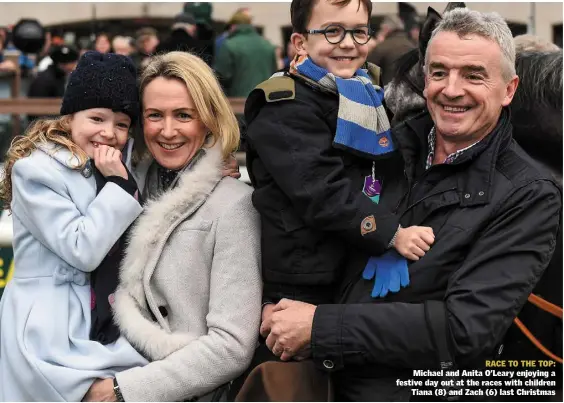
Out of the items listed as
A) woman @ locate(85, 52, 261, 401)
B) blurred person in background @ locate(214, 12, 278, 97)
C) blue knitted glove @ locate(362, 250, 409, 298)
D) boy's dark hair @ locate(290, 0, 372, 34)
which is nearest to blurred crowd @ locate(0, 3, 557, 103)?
blurred person in background @ locate(214, 12, 278, 97)

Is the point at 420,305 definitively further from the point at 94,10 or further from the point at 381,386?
the point at 94,10

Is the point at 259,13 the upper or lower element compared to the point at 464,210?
lower

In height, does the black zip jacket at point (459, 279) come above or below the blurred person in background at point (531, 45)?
below

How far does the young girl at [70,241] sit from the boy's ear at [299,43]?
624 millimetres

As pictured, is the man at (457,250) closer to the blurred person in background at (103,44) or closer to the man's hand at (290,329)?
the man's hand at (290,329)

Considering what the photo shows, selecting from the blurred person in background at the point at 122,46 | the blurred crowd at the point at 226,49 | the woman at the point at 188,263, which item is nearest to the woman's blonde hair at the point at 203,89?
the woman at the point at 188,263

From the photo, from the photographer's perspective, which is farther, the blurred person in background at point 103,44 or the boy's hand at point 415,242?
the blurred person in background at point 103,44

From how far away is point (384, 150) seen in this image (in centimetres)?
319

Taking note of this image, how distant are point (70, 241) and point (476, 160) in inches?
55.2

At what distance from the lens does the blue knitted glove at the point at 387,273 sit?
2.95m

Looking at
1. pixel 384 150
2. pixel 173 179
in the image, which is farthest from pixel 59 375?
pixel 384 150

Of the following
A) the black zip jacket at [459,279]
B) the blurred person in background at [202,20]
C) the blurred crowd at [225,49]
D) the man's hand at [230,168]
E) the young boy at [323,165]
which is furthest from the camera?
the blurred person in background at [202,20]

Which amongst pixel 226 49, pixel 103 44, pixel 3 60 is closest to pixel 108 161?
pixel 226 49

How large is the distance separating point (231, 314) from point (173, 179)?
0.58 m
